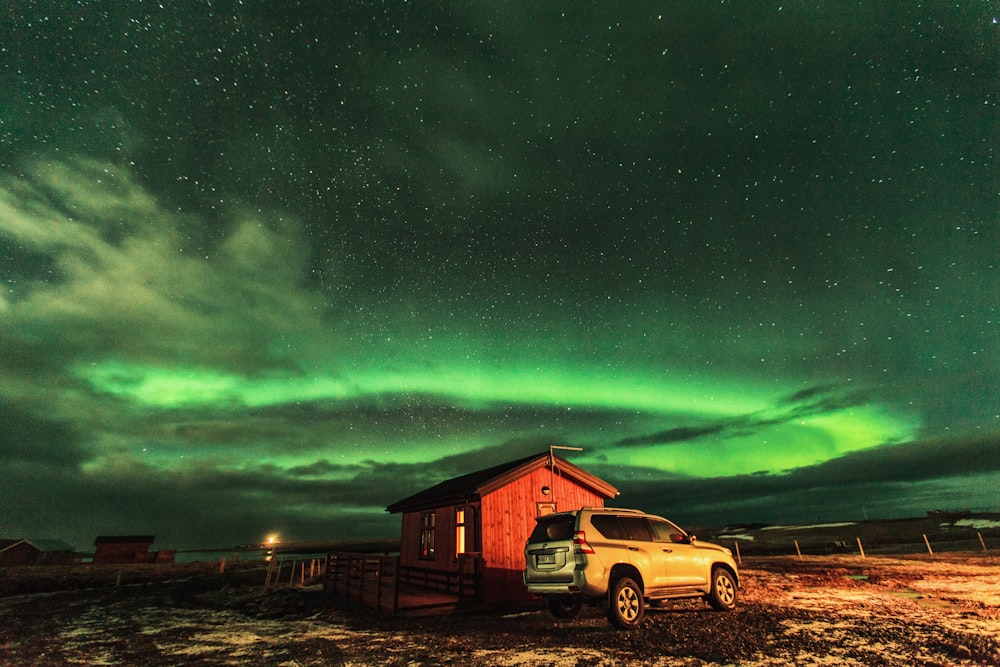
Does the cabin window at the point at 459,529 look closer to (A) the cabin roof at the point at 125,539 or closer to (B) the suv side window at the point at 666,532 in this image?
(B) the suv side window at the point at 666,532

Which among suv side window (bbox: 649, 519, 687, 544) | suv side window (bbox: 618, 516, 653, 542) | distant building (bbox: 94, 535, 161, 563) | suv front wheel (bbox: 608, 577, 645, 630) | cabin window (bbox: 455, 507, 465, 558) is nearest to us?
suv front wheel (bbox: 608, 577, 645, 630)

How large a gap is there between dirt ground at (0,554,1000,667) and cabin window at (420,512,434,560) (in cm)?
376

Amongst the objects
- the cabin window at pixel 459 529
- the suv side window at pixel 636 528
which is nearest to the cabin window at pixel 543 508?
the cabin window at pixel 459 529

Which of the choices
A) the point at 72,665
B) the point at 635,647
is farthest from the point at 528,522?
the point at 72,665

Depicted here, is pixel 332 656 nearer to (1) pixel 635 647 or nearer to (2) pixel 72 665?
(2) pixel 72 665

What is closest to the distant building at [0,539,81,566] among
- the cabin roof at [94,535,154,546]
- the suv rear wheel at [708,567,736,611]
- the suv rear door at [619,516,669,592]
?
the cabin roof at [94,535,154,546]

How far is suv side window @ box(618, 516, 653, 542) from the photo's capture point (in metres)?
10.1

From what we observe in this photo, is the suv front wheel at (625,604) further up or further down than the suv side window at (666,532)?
further down

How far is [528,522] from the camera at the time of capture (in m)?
15.8

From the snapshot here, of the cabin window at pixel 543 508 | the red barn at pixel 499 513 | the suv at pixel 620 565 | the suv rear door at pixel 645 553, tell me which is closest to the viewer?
the suv at pixel 620 565

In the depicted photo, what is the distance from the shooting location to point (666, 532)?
1095cm

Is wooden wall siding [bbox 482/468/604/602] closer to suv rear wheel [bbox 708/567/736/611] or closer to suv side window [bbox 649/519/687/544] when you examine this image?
suv side window [bbox 649/519/687/544]

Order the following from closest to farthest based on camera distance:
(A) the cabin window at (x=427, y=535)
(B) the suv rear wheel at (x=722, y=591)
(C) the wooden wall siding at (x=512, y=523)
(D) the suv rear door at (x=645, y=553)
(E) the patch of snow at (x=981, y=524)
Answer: (D) the suv rear door at (x=645, y=553)
(B) the suv rear wheel at (x=722, y=591)
(C) the wooden wall siding at (x=512, y=523)
(A) the cabin window at (x=427, y=535)
(E) the patch of snow at (x=981, y=524)

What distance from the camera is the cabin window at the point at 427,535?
18.0 m
